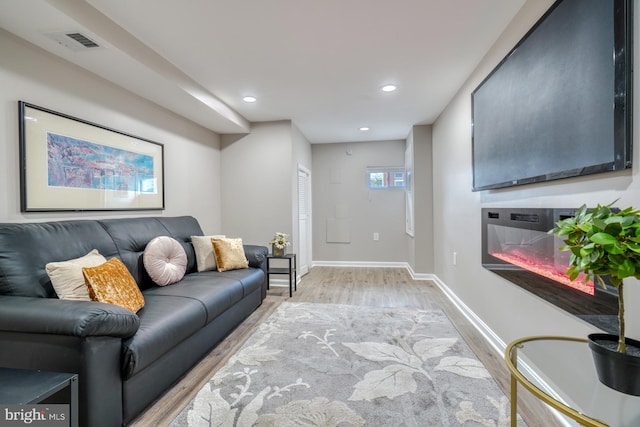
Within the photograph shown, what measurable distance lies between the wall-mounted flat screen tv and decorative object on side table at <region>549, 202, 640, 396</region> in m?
0.53

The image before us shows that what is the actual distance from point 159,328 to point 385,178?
15.8 feet

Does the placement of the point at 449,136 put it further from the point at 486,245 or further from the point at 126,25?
the point at 126,25

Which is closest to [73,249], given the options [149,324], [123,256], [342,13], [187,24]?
[123,256]

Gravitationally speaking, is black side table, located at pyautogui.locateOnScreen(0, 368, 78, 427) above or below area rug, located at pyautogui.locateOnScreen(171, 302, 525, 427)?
above

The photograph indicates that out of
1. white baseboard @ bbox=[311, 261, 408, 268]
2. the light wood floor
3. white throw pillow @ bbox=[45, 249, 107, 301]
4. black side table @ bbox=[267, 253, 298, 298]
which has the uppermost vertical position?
white throw pillow @ bbox=[45, 249, 107, 301]

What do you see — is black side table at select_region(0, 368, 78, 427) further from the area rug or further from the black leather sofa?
the area rug

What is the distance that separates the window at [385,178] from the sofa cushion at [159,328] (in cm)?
433

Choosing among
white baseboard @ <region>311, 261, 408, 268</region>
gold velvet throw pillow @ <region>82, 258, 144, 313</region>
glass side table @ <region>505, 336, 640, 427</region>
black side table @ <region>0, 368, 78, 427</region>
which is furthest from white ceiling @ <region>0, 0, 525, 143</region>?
white baseboard @ <region>311, 261, 408, 268</region>

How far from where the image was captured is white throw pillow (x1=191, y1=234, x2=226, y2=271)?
10.3 ft

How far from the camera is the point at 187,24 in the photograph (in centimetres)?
210

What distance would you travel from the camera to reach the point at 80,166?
2.38m

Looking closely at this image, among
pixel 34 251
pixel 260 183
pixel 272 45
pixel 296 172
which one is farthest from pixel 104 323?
pixel 296 172

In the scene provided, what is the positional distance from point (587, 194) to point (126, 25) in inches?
119

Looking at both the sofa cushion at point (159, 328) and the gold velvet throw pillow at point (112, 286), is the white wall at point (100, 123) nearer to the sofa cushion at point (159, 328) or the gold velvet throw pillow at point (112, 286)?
the gold velvet throw pillow at point (112, 286)
